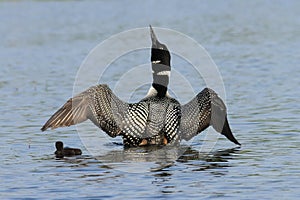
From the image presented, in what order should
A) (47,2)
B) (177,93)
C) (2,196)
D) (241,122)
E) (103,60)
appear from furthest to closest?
(47,2)
(103,60)
(177,93)
(241,122)
(2,196)

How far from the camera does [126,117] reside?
1103 cm

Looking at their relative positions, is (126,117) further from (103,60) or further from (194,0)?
(194,0)

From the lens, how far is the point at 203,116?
11.1 m

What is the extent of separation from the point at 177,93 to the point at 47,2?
24.0m

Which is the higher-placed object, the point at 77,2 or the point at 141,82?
the point at 77,2

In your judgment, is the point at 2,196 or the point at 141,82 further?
the point at 141,82

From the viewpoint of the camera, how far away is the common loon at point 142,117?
11023 millimetres

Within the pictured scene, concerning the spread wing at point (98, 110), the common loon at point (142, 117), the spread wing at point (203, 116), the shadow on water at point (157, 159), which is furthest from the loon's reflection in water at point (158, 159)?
the spread wing at point (98, 110)

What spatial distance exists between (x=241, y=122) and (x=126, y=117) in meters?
2.52

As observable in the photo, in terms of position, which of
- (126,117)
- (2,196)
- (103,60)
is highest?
(103,60)

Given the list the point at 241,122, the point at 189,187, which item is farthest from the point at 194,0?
the point at 189,187

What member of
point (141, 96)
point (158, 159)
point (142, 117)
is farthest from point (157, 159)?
point (141, 96)

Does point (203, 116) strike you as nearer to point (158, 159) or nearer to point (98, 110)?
point (158, 159)

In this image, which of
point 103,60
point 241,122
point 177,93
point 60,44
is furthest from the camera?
point 60,44
